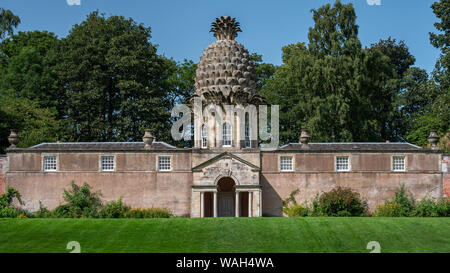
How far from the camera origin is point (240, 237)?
1103 inches

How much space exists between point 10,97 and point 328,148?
2973cm

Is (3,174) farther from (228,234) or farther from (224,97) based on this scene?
(228,234)

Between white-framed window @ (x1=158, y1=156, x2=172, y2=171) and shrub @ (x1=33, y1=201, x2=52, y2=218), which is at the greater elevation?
white-framed window @ (x1=158, y1=156, x2=172, y2=171)


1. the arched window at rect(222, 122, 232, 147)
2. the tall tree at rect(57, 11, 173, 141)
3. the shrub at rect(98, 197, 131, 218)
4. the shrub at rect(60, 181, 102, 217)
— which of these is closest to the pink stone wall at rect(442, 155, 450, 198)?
the arched window at rect(222, 122, 232, 147)

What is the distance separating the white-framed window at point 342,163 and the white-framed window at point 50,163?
19089 mm

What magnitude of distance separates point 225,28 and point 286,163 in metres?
10.9

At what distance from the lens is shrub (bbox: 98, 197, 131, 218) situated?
35.9 m

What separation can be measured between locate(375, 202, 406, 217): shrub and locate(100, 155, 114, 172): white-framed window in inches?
700

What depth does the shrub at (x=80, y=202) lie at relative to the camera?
120 ft

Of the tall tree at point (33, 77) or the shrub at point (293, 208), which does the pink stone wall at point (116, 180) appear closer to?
the shrub at point (293, 208)

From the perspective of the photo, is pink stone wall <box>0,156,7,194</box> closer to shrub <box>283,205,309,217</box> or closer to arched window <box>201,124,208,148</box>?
arched window <box>201,124,208,148</box>

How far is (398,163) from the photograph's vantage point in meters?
38.9
